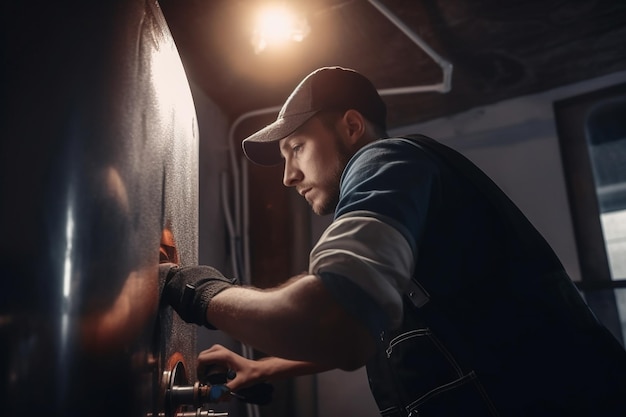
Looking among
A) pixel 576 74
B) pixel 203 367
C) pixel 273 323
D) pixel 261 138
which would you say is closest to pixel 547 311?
pixel 273 323

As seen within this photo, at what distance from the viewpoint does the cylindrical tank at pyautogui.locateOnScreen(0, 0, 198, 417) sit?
584 mm

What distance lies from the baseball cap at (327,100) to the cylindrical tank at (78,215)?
1.90 feet

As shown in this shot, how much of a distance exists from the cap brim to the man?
414 millimetres

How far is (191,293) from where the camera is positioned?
815 millimetres

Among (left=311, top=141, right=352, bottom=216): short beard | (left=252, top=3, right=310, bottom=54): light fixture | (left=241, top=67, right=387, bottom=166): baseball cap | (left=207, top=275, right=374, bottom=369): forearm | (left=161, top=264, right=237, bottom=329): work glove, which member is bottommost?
(left=207, top=275, right=374, bottom=369): forearm

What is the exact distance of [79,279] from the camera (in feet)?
1.98

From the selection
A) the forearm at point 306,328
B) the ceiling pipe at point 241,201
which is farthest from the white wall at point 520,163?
the forearm at point 306,328

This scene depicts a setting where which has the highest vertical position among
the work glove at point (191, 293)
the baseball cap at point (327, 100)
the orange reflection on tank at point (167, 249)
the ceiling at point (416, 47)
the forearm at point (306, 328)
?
the ceiling at point (416, 47)

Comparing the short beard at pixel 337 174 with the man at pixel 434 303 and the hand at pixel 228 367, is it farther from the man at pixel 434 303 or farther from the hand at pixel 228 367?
the hand at pixel 228 367

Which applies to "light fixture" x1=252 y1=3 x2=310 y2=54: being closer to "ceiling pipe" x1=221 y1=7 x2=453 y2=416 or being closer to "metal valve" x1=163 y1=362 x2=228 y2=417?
"ceiling pipe" x1=221 y1=7 x2=453 y2=416

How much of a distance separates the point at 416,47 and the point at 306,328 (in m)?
1.84

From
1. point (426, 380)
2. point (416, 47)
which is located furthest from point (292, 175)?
point (416, 47)

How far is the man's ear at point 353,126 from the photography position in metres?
1.28

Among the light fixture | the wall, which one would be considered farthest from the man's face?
the wall
